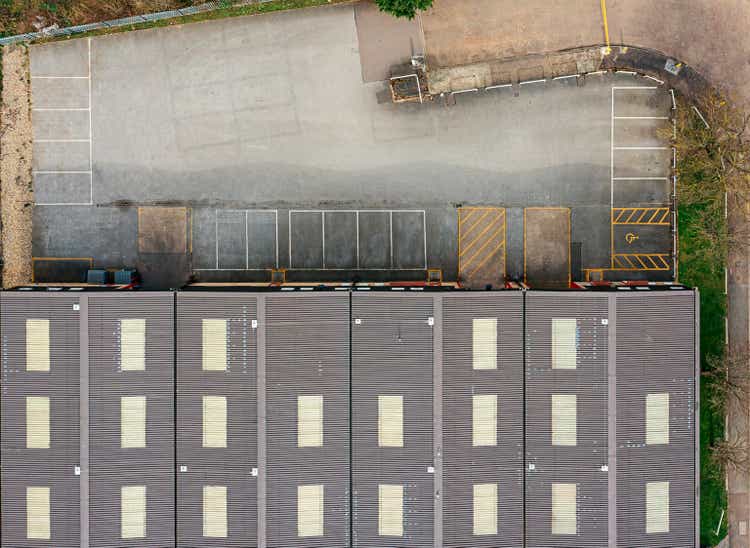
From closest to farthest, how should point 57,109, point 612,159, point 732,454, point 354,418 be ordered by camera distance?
point 354,418, point 732,454, point 612,159, point 57,109

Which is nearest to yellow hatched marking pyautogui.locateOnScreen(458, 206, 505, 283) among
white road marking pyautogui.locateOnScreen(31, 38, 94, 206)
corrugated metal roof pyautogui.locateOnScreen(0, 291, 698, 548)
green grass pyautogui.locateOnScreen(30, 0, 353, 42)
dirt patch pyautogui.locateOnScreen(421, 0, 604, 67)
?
corrugated metal roof pyautogui.locateOnScreen(0, 291, 698, 548)

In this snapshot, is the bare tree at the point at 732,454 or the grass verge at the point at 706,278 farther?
the grass verge at the point at 706,278

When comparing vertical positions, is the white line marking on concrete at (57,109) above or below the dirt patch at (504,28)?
below

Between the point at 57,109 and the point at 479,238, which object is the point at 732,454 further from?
the point at 57,109

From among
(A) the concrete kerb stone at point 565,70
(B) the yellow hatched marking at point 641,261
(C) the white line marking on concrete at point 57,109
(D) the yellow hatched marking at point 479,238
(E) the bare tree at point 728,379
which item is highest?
(A) the concrete kerb stone at point 565,70

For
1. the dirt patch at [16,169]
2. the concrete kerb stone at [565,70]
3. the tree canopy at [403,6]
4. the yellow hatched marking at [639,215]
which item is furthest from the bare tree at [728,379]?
the dirt patch at [16,169]

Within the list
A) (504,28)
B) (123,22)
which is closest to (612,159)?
(504,28)

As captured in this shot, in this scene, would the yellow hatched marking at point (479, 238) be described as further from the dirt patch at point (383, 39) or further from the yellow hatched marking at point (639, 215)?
the dirt patch at point (383, 39)
